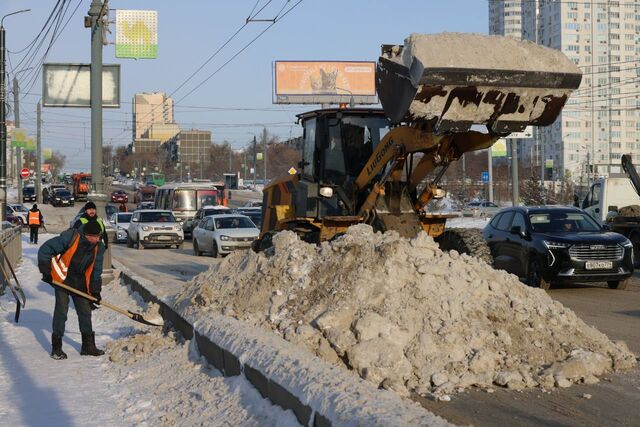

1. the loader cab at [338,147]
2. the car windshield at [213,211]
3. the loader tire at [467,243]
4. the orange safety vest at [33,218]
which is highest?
the loader cab at [338,147]

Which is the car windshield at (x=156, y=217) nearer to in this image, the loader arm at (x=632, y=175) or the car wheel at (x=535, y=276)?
the loader arm at (x=632, y=175)

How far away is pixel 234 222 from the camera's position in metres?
29.6

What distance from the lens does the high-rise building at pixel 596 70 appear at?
14812 centimetres

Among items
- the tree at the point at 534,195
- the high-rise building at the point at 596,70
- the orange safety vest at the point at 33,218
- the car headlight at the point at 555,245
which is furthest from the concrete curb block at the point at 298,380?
the high-rise building at the point at 596,70

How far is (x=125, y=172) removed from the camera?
18862 cm

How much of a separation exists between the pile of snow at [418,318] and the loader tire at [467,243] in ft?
8.72

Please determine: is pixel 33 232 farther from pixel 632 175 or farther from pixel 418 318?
pixel 418 318

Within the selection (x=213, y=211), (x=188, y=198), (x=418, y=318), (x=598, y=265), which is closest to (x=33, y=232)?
(x=213, y=211)

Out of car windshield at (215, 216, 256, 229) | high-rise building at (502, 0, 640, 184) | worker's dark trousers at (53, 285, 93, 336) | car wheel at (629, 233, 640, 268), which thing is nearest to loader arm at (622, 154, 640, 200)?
car wheel at (629, 233, 640, 268)

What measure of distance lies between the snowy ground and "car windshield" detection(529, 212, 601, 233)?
7.90 meters

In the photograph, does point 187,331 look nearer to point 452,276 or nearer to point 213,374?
point 213,374

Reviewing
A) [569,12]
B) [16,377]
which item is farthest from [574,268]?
[569,12]

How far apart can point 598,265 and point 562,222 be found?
146cm

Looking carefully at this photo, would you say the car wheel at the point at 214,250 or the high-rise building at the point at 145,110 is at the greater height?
the high-rise building at the point at 145,110
